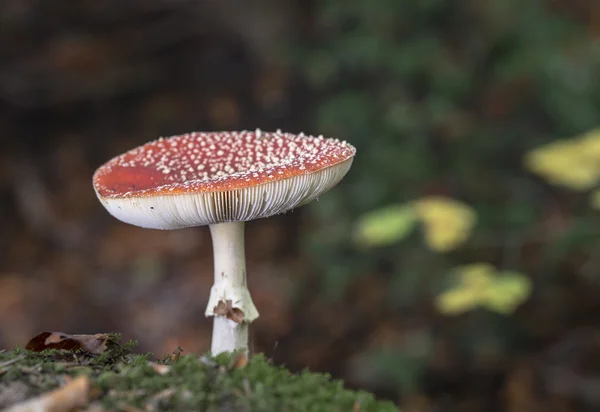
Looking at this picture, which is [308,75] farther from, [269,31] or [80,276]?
[80,276]

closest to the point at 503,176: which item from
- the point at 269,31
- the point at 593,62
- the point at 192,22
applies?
the point at 593,62

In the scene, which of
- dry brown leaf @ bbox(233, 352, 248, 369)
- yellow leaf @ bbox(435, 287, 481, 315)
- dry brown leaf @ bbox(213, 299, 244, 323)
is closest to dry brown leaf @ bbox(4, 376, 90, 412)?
dry brown leaf @ bbox(233, 352, 248, 369)

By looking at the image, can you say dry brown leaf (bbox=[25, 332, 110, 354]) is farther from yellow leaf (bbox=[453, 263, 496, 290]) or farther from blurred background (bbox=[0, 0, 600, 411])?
yellow leaf (bbox=[453, 263, 496, 290])

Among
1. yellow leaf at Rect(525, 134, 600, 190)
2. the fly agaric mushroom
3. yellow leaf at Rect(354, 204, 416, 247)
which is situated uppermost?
yellow leaf at Rect(525, 134, 600, 190)

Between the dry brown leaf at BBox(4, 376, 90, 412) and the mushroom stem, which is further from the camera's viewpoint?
the mushroom stem

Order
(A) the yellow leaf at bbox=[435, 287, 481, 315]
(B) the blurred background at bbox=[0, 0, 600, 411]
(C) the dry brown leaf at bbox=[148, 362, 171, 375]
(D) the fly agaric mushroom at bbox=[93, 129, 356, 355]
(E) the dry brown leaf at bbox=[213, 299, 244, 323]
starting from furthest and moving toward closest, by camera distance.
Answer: (B) the blurred background at bbox=[0, 0, 600, 411], (A) the yellow leaf at bbox=[435, 287, 481, 315], (E) the dry brown leaf at bbox=[213, 299, 244, 323], (D) the fly agaric mushroom at bbox=[93, 129, 356, 355], (C) the dry brown leaf at bbox=[148, 362, 171, 375]

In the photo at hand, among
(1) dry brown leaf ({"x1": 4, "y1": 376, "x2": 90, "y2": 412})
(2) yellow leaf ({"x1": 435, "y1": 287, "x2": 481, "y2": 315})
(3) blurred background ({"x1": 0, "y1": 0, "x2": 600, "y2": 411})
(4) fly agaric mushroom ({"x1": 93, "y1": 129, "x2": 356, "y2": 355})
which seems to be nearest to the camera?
(1) dry brown leaf ({"x1": 4, "y1": 376, "x2": 90, "y2": 412})

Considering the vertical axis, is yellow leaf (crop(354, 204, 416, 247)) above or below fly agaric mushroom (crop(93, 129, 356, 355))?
above

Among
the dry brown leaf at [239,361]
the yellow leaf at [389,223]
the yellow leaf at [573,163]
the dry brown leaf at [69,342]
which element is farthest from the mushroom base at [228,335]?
the yellow leaf at [573,163]

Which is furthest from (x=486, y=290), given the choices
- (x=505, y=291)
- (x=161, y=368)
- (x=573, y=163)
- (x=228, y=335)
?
(x=161, y=368)
